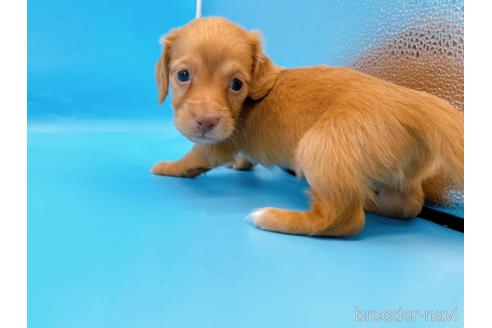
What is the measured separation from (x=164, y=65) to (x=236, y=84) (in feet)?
1.25

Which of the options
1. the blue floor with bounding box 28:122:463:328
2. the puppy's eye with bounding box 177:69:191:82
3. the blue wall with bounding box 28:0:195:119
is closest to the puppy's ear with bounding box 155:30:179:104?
the puppy's eye with bounding box 177:69:191:82

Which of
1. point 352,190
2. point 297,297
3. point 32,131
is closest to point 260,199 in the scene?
point 352,190

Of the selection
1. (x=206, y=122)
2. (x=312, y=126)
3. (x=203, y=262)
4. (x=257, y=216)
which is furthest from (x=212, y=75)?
(x=203, y=262)

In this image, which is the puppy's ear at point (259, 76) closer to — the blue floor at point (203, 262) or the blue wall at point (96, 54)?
the blue floor at point (203, 262)

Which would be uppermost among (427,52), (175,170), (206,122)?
(427,52)

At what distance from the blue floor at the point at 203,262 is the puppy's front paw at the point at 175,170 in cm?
15

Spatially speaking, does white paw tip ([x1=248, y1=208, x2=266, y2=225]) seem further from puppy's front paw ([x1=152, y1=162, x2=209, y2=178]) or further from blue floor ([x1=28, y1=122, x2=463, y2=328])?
puppy's front paw ([x1=152, y1=162, x2=209, y2=178])

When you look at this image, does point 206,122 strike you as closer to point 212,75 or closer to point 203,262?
point 212,75

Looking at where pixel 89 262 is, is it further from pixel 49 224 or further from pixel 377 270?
pixel 377 270

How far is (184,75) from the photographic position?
1.97 meters

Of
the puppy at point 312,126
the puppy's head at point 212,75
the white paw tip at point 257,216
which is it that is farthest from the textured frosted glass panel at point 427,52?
the white paw tip at point 257,216

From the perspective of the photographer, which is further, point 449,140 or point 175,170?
point 175,170

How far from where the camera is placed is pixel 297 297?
1.18 metres

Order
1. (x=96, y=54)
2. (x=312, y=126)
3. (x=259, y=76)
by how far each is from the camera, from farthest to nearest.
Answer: (x=96, y=54), (x=259, y=76), (x=312, y=126)
